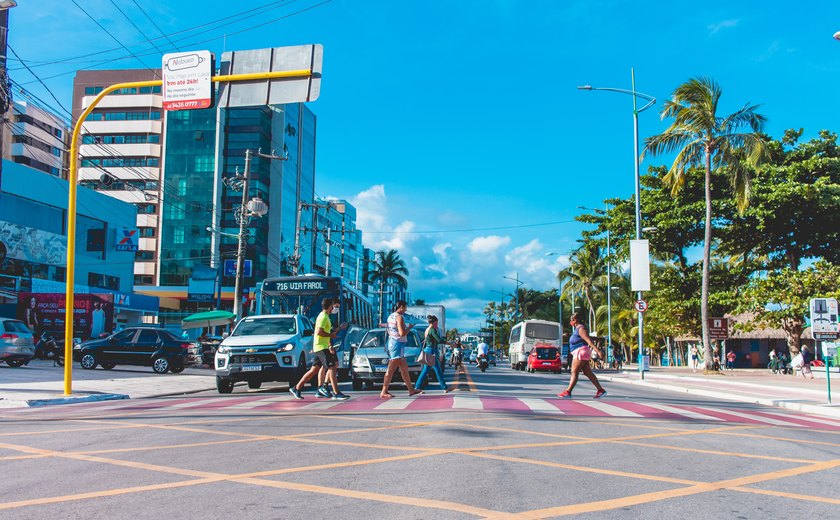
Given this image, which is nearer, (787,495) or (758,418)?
(787,495)

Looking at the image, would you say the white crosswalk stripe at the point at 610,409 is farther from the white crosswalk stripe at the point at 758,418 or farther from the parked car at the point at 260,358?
the parked car at the point at 260,358

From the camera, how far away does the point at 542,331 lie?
155 feet

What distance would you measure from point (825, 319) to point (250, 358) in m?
11.9

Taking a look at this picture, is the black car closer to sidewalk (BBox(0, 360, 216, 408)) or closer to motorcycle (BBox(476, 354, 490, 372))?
sidewalk (BBox(0, 360, 216, 408))

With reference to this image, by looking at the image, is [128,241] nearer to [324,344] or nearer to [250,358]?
[250,358]

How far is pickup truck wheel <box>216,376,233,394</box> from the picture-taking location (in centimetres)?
1586

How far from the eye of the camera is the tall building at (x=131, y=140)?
75750 millimetres

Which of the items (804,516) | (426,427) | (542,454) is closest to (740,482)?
(804,516)

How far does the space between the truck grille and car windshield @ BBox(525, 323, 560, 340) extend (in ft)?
109

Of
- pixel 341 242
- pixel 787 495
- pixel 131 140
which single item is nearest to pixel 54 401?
pixel 787 495

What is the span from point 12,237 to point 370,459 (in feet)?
130

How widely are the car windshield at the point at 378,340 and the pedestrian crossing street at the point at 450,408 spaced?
3.09 meters

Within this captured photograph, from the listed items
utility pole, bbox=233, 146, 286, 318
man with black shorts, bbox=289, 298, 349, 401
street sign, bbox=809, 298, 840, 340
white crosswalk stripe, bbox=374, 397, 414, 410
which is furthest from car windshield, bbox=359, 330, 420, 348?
utility pole, bbox=233, 146, 286, 318

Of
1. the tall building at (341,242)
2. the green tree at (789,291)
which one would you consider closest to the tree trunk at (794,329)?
the green tree at (789,291)
